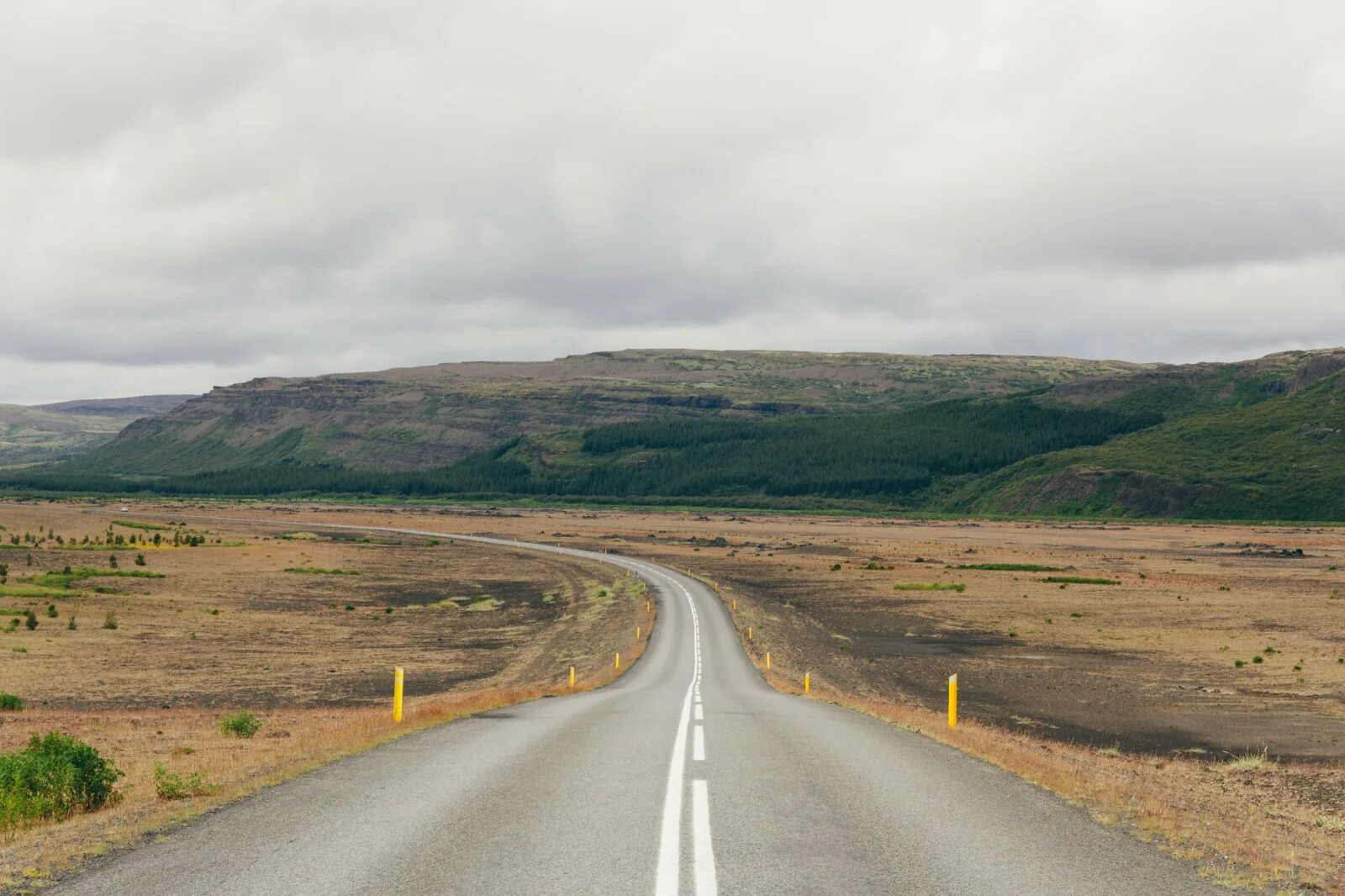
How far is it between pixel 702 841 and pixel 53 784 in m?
9.88

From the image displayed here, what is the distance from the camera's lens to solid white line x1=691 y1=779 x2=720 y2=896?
8.80 meters

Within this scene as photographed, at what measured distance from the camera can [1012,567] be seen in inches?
4048

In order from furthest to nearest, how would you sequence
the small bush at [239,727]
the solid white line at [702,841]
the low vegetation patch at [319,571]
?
the low vegetation patch at [319,571] → the small bush at [239,727] → the solid white line at [702,841]

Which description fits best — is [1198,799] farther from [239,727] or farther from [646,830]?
[239,727]

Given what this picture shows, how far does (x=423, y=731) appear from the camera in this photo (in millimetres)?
19781

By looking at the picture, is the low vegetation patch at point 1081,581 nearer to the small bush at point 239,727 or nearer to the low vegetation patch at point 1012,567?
the low vegetation patch at point 1012,567

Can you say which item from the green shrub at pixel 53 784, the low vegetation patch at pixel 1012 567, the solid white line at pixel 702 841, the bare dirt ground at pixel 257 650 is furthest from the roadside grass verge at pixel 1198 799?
the low vegetation patch at pixel 1012 567

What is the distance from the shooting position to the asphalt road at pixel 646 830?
908 centimetres

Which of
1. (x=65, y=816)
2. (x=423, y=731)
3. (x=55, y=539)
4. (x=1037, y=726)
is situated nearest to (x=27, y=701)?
(x=423, y=731)

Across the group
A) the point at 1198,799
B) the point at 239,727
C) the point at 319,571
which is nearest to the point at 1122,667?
the point at 1198,799

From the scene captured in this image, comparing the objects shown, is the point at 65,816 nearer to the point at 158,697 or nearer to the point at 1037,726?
the point at 158,697

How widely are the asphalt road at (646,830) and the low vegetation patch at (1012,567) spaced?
89375 mm

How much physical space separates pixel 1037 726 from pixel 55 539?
10089 cm

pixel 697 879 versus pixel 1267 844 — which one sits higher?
pixel 697 879
